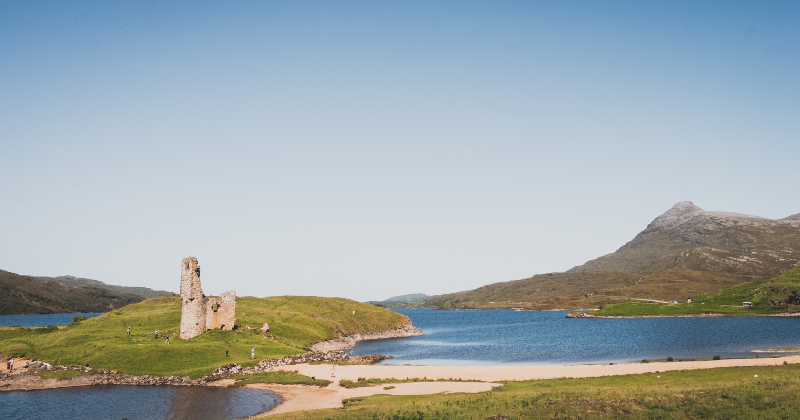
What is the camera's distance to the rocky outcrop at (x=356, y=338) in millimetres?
97512

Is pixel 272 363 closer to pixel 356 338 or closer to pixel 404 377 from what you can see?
pixel 404 377

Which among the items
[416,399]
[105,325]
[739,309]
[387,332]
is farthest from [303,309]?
[739,309]

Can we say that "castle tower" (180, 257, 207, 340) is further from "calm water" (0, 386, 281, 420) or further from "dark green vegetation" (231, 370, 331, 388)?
"dark green vegetation" (231, 370, 331, 388)

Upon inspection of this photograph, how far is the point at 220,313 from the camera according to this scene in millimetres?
73125

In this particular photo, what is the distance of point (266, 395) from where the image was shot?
47.4 metres

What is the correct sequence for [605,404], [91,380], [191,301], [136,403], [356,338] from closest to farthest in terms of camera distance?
[605,404], [136,403], [91,380], [191,301], [356,338]

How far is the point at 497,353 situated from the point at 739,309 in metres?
142

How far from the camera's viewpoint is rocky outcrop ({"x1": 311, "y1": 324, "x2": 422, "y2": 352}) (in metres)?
97.5

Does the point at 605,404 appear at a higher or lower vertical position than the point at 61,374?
higher

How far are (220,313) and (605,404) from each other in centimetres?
5850

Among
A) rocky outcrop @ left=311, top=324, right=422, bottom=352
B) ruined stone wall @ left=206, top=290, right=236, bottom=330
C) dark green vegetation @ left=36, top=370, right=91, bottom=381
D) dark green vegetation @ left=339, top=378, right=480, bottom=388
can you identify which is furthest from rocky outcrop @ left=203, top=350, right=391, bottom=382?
dark green vegetation @ left=36, top=370, right=91, bottom=381

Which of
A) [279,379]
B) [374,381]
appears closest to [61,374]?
[279,379]

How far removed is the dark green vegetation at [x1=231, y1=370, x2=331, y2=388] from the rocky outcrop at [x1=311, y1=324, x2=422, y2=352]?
33.4 meters

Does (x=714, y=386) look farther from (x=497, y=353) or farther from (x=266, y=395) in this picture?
(x=497, y=353)
